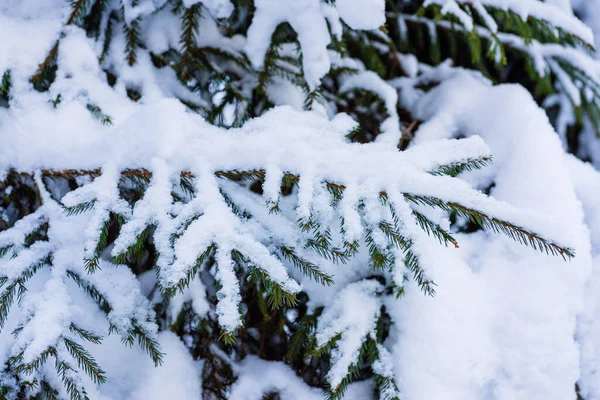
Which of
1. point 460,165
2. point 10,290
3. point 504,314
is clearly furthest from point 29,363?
point 504,314

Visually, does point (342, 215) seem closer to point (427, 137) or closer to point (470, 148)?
point (470, 148)

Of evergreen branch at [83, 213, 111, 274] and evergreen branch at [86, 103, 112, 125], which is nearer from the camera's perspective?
evergreen branch at [83, 213, 111, 274]

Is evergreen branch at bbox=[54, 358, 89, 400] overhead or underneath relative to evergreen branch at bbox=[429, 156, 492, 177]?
underneath

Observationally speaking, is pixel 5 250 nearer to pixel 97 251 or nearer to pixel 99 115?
pixel 97 251

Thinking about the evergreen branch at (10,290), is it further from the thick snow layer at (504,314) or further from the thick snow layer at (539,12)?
the thick snow layer at (539,12)

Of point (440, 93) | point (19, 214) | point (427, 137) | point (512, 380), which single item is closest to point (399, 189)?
point (512, 380)

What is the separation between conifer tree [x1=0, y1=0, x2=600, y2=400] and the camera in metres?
1.03

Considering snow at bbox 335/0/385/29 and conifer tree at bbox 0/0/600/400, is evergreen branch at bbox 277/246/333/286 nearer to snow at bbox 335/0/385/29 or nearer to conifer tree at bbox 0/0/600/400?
conifer tree at bbox 0/0/600/400

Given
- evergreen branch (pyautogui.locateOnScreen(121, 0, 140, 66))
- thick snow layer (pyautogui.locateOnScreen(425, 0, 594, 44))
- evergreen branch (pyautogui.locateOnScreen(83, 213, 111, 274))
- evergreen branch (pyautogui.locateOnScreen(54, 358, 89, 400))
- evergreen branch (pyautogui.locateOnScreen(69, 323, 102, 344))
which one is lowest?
evergreen branch (pyautogui.locateOnScreen(54, 358, 89, 400))

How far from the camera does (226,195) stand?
1.20 metres

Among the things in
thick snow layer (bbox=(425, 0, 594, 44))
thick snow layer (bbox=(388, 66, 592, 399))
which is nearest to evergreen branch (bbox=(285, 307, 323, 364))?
thick snow layer (bbox=(388, 66, 592, 399))

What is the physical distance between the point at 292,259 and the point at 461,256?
0.67 m

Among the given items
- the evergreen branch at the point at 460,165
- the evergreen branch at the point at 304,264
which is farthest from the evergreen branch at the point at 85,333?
the evergreen branch at the point at 460,165

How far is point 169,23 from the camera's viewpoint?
5.63ft
